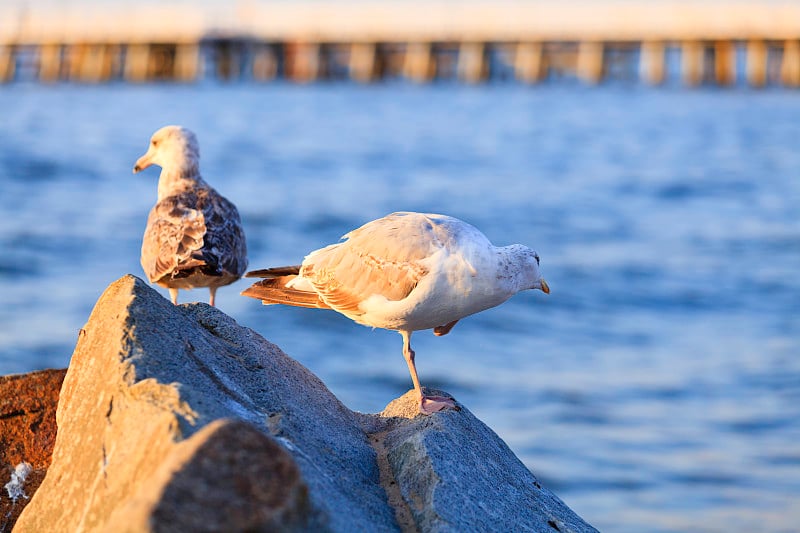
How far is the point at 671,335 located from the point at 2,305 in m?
7.44

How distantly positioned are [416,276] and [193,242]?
1613mm

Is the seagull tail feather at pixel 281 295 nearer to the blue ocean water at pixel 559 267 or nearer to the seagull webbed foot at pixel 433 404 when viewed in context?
the seagull webbed foot at pixel 433 404

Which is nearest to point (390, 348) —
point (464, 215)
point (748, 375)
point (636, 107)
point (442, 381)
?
point (442, 381)

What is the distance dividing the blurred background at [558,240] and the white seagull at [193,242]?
134 inches

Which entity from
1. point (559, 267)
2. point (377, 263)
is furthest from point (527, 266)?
point (559, 267)

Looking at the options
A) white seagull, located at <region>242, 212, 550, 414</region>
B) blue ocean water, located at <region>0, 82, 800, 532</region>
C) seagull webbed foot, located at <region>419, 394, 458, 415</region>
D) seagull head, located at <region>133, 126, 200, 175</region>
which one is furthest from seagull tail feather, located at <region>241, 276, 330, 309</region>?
blue ocean water, located at <region>0, 82, 800, 532</region>

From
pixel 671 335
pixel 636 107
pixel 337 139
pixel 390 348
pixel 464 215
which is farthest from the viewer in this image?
pixel 636 107

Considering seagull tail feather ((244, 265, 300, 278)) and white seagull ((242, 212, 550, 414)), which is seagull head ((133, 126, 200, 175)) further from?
white seagull ((242, 212, 550, 414))

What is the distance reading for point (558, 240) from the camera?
16906 mm

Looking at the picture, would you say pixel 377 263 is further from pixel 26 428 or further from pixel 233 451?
pixel 233 451

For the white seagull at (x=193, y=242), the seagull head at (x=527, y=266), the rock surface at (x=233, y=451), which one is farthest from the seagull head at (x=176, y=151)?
the seagull head at (x=527, y=266)

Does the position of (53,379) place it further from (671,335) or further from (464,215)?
(464,215)

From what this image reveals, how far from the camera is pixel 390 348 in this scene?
11547mm

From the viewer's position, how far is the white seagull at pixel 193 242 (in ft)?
18.3
